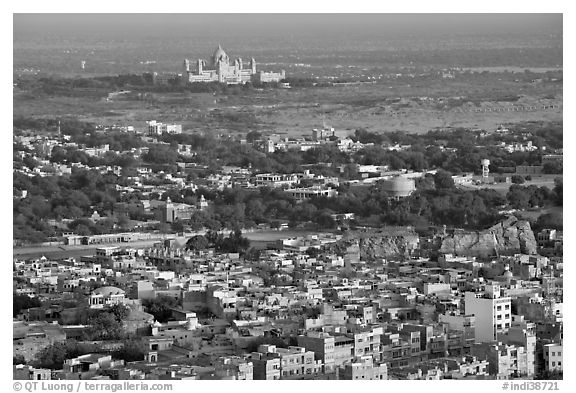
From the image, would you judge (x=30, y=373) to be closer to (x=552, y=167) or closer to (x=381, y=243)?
(x=381, y=243)

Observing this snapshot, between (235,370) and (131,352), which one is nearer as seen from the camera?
(235,370)

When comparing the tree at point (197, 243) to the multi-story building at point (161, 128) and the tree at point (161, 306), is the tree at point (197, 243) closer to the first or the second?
the tree at point (161, 306)

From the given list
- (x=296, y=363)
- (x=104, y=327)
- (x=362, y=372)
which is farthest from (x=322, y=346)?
(x=104, y=327)

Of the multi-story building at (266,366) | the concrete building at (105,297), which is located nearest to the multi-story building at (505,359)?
the multi-story building at (266,366)

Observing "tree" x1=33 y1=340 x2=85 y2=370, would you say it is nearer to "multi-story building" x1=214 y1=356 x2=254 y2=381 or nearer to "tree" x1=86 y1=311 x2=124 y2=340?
"tree" x1=86 y1=311 x2=124 y2=340

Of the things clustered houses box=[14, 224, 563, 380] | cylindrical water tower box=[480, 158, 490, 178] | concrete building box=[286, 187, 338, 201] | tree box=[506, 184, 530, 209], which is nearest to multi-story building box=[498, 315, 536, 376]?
clustered houses box=[14, 224, 563, 380]
